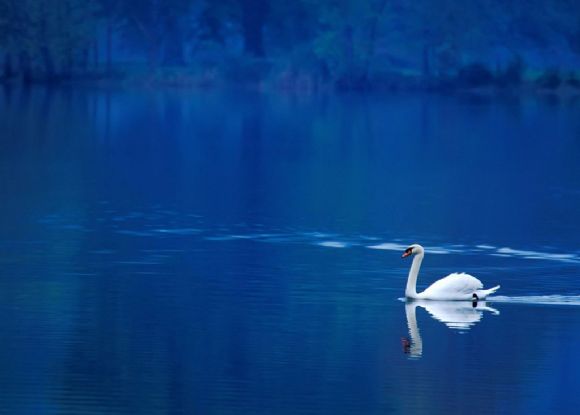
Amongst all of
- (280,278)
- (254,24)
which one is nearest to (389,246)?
(280,278)

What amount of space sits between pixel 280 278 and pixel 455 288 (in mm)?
2437

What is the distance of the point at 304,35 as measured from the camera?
3789 inches

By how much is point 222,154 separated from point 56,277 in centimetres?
2048

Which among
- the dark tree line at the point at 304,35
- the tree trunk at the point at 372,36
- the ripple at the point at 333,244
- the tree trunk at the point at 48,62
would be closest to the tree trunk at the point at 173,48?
the dark tree line at the point at 304,35

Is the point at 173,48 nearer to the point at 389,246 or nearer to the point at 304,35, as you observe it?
the point at 304,35

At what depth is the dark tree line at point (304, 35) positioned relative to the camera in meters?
77.9

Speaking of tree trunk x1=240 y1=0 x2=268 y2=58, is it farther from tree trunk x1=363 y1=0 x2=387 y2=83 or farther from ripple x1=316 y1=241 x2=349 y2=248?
ripple x1=316 y1=241 x2=349 y2=248

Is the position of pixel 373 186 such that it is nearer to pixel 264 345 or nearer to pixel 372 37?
pixel 264 345

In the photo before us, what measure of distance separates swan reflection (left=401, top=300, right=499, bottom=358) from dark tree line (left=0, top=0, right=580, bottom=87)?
60031mm

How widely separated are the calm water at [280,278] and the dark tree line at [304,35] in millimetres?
37323

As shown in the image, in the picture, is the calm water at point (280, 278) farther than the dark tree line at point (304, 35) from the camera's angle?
No

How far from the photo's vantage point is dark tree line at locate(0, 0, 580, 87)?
77.9 meters

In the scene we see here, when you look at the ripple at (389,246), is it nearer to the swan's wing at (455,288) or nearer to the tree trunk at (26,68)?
the swan's wing at (455,288)

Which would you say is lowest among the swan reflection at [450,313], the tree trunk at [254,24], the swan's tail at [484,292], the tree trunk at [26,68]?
the tree trunk at [26,68]
